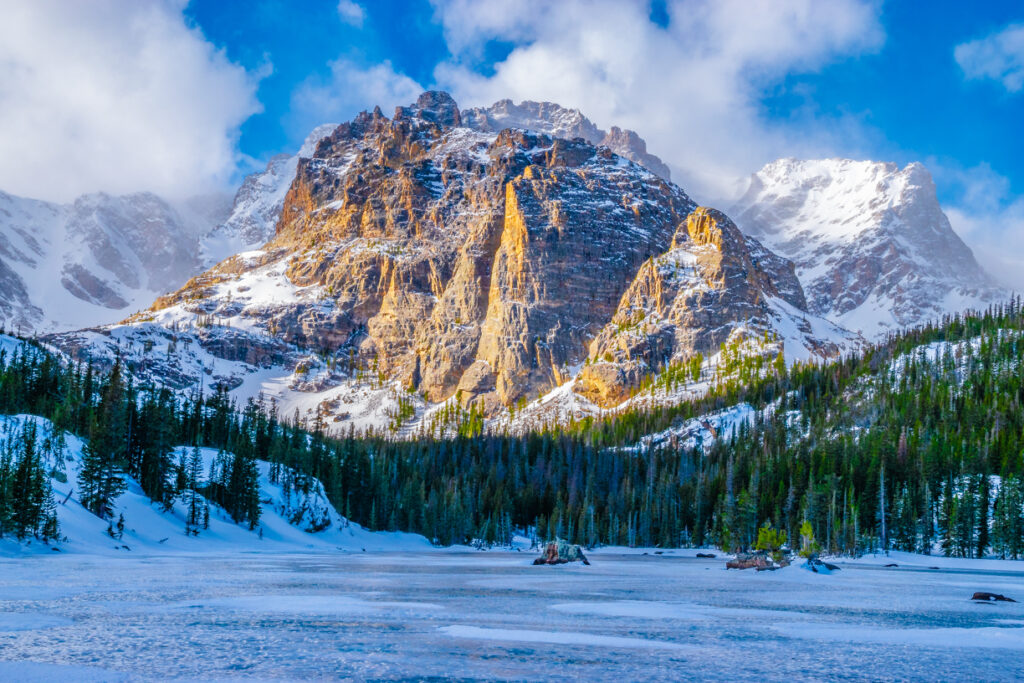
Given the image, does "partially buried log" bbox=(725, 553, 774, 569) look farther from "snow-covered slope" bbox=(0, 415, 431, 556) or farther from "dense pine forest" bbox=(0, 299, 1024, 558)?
"snow-covered slope" bbox=(0, 415, 431, 556)

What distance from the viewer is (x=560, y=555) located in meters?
91.1

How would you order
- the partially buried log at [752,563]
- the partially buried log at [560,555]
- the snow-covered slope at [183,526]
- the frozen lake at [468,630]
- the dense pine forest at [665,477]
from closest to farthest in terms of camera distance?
the frozen lake at [468,630]
the snow-covered slope at [183,526]
the partially buried log at [752,563]
the partially buried log at [560,555]
the dense pine forest at [665,477]

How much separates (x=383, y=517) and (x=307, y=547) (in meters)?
44.6

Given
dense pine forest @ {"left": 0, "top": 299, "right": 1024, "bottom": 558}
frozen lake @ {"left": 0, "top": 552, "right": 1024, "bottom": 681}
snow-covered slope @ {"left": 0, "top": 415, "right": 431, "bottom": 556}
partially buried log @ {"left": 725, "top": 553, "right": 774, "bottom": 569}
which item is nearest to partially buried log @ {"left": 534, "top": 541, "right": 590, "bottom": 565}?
partially buried log @ {"left": 725, "top": 553, "right": 774, "bottom": 569}

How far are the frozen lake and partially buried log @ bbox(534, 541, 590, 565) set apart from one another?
35.1 meters

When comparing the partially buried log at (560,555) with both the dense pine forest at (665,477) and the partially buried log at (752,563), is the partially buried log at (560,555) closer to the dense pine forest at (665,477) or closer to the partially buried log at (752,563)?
the partially buried log at (752,563)

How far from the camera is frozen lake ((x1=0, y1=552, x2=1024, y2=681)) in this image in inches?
866

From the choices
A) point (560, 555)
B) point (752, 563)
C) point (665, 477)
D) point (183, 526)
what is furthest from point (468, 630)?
point (665, 477)

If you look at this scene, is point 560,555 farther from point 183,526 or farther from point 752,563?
point 183,526

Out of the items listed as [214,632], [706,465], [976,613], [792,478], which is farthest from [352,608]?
[706,465]

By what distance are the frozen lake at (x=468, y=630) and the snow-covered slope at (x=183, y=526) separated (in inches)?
876

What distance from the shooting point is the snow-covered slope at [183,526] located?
7719 cm

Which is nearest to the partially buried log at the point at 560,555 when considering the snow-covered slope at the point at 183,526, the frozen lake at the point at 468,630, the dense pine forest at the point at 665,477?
the dense pine forest at the point at 665,477

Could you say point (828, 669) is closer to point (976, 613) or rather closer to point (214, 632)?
point (214, 632)
